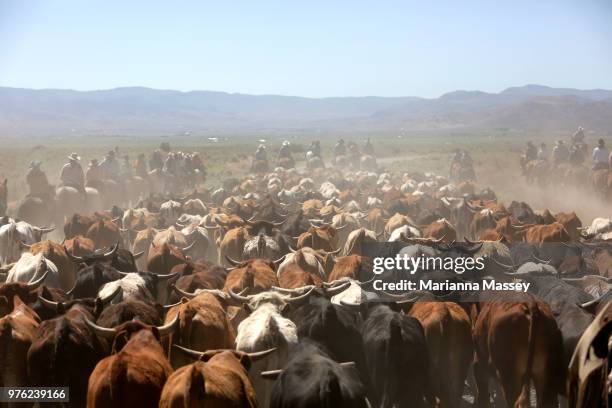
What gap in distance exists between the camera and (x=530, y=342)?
7.45 metres

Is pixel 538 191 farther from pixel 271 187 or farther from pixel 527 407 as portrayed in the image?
pixel 527 407

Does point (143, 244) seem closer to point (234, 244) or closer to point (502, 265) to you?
point (234, 244)

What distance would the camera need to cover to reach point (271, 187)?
2678cm

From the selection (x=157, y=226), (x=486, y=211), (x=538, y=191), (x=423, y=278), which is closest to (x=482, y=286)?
(x=423, y=278)

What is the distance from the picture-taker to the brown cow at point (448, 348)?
788 centimetres

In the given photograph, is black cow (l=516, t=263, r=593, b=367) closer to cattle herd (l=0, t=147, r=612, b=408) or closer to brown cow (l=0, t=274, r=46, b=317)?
cattle herd (l=0, t=147, r=612, b=408)

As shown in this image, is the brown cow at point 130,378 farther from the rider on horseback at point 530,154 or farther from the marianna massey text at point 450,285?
the rider on horseback at point 530,154

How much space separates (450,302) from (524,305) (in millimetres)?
1020

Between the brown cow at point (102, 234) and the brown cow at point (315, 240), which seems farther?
the brown cow at point (102, 234)

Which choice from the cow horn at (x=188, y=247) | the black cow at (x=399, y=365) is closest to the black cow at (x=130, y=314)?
the black cow at (x=399, y=365)


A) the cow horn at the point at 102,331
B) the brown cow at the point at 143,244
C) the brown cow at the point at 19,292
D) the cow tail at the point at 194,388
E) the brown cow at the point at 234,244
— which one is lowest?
the brown cow at the point at 143,244

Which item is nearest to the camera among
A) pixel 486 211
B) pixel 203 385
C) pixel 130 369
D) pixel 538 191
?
pixel 203 385

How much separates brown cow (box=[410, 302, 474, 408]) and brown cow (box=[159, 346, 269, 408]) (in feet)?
9.42

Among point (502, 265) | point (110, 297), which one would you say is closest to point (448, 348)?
point (502, 265)
